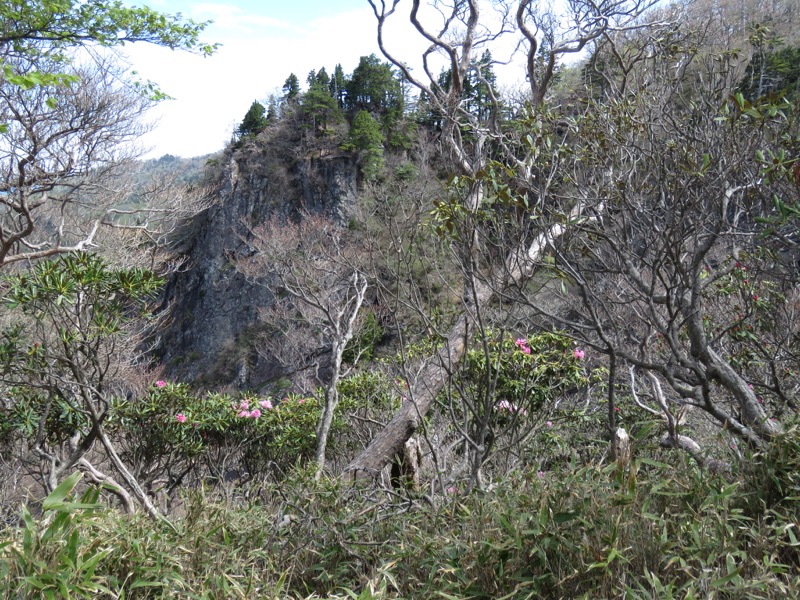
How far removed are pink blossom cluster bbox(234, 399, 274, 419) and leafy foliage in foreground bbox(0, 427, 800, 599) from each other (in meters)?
3.14

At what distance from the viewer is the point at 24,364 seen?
386cm

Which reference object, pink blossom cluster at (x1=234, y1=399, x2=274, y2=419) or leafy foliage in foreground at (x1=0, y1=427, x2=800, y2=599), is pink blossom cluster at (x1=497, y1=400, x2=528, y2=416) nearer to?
pink blossom cluster at (x1=234, y1=399, x2=274, y2=419)

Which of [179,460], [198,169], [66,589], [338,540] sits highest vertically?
[198,169]

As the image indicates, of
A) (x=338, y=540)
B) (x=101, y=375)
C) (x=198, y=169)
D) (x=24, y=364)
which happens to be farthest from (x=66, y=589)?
(x=198, y=169)

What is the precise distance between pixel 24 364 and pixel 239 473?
2399mm

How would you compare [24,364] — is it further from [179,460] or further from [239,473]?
[239,473]

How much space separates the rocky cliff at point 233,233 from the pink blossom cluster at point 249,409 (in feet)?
69.5

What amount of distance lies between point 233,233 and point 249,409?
75.6ft

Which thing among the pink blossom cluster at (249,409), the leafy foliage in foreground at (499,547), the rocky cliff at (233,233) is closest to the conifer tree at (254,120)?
the rocky cliff at (233,233)

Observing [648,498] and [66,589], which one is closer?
[66,589]

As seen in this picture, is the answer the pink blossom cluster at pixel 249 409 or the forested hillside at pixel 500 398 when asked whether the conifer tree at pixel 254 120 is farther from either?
the pink blossom cluster at pixel 249 409

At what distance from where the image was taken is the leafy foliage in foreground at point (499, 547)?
1.51 m

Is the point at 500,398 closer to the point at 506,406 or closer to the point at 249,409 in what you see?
the point at 506,406

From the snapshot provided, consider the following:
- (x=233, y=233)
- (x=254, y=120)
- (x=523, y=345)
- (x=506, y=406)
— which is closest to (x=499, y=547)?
(x=506, y=406)
